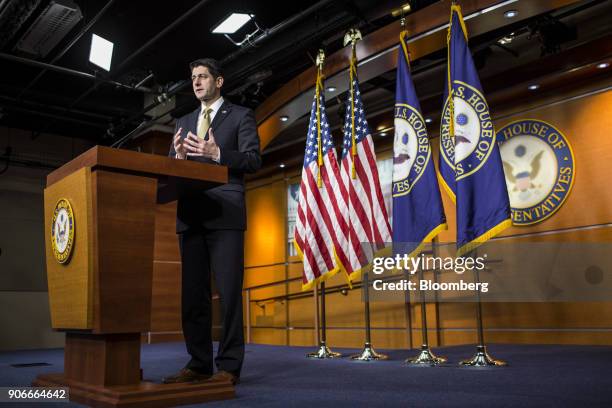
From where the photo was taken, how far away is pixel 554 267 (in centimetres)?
560

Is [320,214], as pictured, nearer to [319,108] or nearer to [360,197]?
[360,197]

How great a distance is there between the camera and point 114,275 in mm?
1824

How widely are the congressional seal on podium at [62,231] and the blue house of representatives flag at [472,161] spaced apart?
2.43 m

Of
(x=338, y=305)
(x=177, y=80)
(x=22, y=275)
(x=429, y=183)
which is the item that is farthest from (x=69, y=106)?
(x=429, y=183)

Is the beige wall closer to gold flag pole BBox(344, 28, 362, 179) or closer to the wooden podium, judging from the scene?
gold flag pole BBox(344, 28, 362, 179)

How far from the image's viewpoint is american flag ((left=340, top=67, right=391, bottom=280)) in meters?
4.31

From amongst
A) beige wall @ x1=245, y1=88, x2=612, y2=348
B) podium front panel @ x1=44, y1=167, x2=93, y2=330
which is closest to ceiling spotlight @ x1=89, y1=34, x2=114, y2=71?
beige wall @ x1=245, y1=88, x2=612, y2=348

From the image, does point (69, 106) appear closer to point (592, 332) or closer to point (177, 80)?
point (177, 80)

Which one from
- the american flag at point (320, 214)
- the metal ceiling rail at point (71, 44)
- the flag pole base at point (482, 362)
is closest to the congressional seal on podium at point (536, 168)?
the american flag at point (320, 214)

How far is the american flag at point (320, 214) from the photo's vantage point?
460cm

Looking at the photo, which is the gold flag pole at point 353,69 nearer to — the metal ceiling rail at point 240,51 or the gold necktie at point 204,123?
the metal ceiling rail at point 240,51

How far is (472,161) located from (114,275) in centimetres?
254

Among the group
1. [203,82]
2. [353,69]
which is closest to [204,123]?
[203,82]

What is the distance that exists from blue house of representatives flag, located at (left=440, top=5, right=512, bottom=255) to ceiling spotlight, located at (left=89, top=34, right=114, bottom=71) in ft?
13.8
